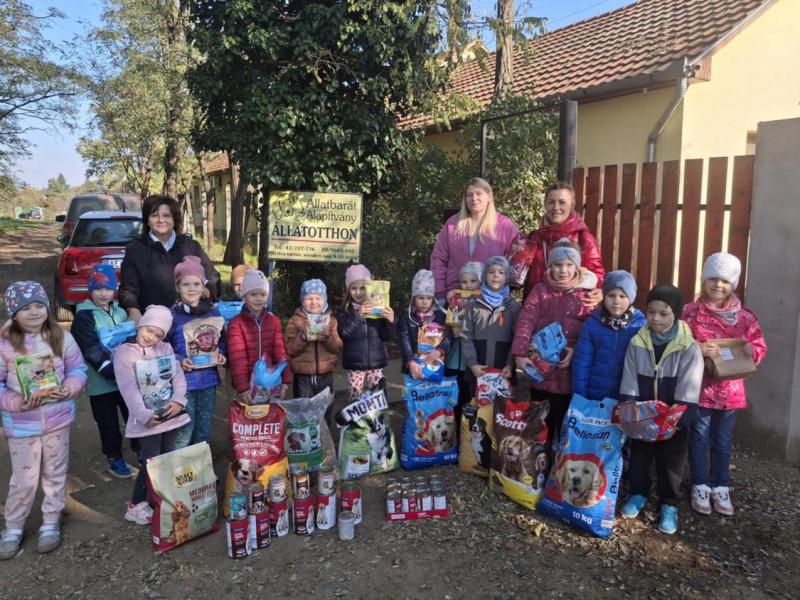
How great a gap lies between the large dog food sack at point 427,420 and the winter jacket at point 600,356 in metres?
0.92

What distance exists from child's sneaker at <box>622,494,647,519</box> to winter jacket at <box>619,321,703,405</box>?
67 cm

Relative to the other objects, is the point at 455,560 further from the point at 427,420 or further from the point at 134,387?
the point at 134,387

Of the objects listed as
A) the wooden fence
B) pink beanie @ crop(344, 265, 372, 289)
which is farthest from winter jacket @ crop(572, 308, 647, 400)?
pink beanie @ crop(344, 265, 372, 289)

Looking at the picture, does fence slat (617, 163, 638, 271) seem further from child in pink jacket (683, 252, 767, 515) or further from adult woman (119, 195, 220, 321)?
adult woman (119, 195, 220, 321)

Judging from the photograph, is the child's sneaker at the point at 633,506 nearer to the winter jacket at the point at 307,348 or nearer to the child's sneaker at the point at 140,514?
the winter jacket at the point at 307,348

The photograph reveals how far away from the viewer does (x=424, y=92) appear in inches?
271

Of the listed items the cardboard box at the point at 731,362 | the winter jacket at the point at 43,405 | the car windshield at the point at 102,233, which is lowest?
the winter jacket at the point at 43,405

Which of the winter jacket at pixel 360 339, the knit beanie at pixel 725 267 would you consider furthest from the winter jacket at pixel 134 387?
the knit beanie at pixel 725 267

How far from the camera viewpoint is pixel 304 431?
3732mm

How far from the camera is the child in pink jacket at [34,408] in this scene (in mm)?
3162

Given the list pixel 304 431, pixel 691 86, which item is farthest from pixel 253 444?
pixel 691 86

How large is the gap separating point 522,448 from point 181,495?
203cm

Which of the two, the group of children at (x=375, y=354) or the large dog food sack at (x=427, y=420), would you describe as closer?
the group of children at (x=375, y=354)

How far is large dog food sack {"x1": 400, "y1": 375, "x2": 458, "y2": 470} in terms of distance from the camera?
13.2 feet
